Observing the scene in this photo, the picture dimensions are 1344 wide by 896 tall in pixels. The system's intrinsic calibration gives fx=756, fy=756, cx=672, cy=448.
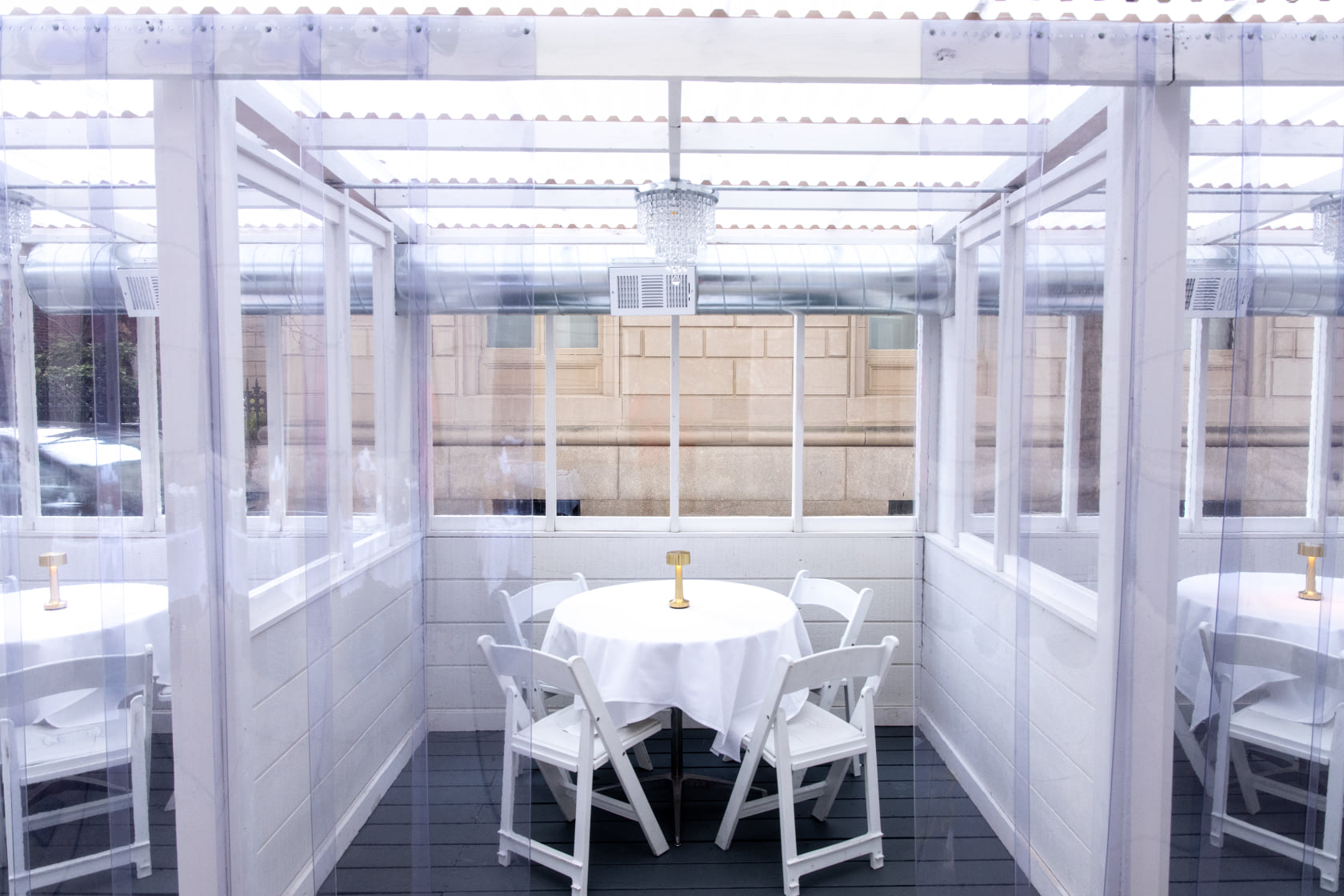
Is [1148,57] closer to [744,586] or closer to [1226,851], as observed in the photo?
[1226,851]

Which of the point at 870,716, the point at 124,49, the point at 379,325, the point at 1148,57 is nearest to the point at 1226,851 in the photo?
the point at 870,716

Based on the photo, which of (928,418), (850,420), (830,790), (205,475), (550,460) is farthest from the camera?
(850,420)

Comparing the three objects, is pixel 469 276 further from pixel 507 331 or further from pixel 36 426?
pixel 36 426

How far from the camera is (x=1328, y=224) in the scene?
1.70 meters

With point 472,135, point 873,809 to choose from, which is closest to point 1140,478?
point 873,809

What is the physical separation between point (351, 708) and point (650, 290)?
2.29 meters

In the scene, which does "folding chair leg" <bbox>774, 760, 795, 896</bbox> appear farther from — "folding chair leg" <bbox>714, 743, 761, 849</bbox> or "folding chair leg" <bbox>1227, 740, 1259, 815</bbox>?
"folding chair leg" <bbox>1227, 740, 1259, 815</bbox>

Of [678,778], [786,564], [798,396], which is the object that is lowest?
[678,778]

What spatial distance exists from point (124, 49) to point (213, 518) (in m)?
1.10

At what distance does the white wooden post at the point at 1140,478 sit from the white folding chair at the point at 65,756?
2375 millimetres

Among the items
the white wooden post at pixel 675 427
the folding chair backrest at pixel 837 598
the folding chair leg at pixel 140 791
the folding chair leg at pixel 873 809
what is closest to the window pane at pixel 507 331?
the folding chair leg at pixel 140 791

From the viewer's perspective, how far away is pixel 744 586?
3.42 meters

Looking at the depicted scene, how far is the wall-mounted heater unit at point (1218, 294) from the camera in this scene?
69.7 inches

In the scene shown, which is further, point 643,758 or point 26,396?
point 643,758
